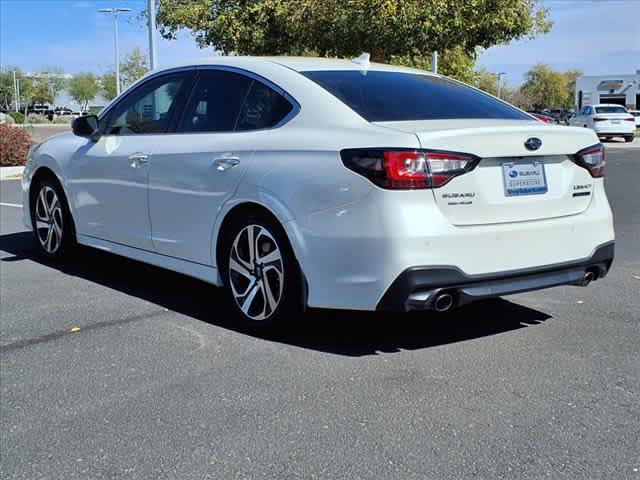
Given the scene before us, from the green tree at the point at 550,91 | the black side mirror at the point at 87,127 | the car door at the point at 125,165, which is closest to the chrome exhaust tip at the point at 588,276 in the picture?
the car door at the point at 125,165

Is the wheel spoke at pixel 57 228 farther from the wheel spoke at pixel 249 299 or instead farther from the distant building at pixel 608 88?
the distant building at pixel 608 88

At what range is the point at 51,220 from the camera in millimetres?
6969

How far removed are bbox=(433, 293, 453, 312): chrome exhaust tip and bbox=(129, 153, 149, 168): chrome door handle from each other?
8.26 feet

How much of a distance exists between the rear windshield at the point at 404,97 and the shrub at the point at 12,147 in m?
15.6

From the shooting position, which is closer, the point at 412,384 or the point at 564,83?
the point at 412,384

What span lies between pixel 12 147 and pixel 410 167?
16.8m

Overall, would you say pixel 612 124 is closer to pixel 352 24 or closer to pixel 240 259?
pixel 352 24

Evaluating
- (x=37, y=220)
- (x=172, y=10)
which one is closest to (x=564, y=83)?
(x=172, y=10)

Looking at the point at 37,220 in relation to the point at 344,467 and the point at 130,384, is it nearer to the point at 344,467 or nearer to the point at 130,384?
the point at 130,384

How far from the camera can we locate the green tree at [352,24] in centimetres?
1705

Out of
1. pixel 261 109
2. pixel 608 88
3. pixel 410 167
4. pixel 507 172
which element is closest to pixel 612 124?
pixel 261 109

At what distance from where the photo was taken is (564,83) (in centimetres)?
10544

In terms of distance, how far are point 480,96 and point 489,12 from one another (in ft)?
43.3

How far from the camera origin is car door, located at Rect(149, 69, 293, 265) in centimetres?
480
